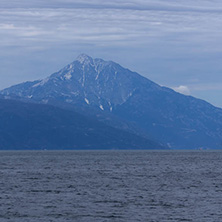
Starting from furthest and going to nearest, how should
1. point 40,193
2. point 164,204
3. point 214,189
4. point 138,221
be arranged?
point 214,189 < point 40,193 < point 164,204 < point 138,221

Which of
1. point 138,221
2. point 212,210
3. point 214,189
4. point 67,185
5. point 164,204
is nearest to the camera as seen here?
point 138,221

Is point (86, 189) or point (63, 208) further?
point (86, 189)

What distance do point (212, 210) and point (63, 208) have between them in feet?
67.8

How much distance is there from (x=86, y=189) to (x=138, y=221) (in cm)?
4243

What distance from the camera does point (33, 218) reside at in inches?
2879

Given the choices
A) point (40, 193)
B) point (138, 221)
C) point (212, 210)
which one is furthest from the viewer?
Answer: point (40, 193)

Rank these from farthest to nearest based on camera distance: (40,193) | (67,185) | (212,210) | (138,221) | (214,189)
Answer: (67,185)
(214,189)
(40,193)
(212,210)
(138,221)

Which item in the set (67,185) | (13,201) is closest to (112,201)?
(13,201)

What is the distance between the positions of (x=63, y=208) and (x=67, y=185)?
130 feet

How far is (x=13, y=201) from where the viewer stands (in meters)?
90.8

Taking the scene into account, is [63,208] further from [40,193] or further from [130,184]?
[130,184]

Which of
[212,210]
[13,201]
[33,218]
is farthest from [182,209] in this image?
[13,201]

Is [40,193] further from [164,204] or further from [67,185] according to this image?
[164,204]

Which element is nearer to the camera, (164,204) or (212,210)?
(212,210)
